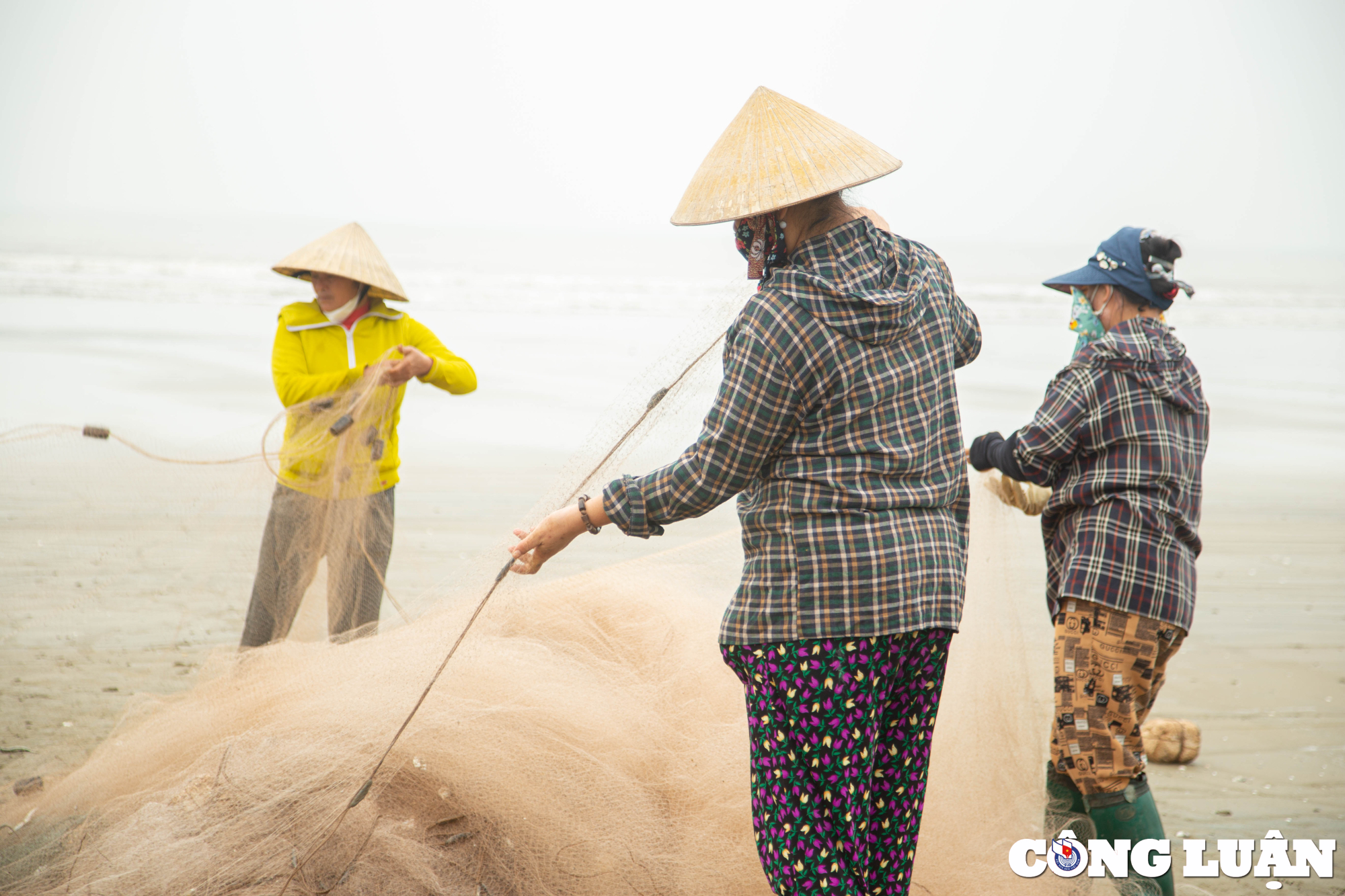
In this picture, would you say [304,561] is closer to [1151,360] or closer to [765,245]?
[765,245]

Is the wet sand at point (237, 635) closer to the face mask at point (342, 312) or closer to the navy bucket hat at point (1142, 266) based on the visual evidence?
the face mask at point (342, 312)

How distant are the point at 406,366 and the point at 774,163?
6.11 ft

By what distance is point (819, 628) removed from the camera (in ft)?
5.57

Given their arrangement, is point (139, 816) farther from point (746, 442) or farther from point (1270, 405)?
point (1270, 405)

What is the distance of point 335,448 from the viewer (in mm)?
3277

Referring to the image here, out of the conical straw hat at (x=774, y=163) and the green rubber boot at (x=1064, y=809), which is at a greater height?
the conical straw hat at (x=774, y=163)

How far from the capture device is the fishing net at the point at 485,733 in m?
2.17

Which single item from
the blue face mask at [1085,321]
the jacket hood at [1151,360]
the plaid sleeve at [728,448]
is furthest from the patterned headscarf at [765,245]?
the blue face mask at [1085,321]

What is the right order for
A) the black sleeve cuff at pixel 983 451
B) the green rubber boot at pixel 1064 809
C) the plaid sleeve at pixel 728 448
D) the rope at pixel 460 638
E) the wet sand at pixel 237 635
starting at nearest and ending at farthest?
the plaid sleeve at pixel 728 448, the rope at pixel 460 638, the green rubber boot at pixel 1064 809, the black sleeve cuff at pixel 983 451, the wet sand at pixel 237 635

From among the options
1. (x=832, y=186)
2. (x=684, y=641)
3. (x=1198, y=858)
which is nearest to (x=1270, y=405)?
(x=1198, y=858)

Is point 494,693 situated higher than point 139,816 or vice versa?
point 494,693

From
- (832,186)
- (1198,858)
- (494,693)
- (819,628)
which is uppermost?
(832,186)

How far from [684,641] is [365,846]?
1.07 m

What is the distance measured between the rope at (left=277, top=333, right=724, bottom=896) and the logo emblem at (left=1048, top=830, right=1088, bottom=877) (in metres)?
1.50
